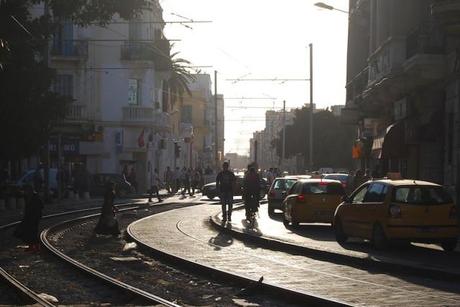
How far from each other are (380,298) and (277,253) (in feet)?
22.0

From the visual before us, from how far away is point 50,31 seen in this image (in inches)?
1211

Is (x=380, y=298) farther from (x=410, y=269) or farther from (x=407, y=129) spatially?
(x=407, y=129)

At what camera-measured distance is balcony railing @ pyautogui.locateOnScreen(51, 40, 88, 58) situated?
5441 centimetres

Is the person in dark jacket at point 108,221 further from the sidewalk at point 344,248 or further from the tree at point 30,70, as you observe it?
the tree at point 30,70

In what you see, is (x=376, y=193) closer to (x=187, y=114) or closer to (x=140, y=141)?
(x=140, y=141)

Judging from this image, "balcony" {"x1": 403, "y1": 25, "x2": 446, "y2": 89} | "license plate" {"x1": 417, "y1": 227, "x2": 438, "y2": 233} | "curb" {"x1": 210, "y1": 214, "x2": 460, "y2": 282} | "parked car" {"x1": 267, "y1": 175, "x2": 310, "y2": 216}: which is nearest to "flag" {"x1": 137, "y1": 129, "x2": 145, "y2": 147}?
"parked car" {"x1": 267, "y1": 175, "x2": 310, "y2": 216}

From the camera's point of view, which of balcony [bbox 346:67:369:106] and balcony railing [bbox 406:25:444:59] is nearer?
balcony railing [bbox 406:25:444:59]

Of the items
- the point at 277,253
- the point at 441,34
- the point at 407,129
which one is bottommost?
the point at 277,253

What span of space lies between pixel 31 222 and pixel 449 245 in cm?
863

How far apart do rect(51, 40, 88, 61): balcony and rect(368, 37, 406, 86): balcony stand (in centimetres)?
2831

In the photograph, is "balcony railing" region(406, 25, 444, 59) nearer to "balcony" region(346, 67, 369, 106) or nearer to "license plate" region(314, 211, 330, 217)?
"license plate" region(314, 211, 330, 217)

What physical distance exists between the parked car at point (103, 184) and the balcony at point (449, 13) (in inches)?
1170

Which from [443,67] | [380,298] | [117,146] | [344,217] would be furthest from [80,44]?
[380,298]

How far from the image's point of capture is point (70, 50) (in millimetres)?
54812
